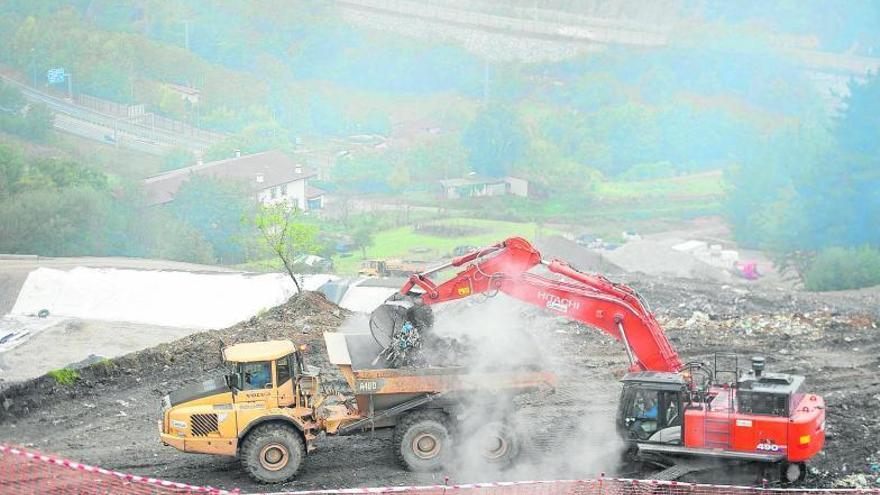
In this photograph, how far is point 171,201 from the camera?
6047 cm

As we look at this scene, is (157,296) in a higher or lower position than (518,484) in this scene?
higher

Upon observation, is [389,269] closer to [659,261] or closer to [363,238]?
[659,261]

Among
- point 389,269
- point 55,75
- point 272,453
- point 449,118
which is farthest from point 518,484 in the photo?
point 449,118

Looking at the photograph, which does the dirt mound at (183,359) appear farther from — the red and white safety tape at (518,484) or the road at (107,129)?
the road at (107,129)

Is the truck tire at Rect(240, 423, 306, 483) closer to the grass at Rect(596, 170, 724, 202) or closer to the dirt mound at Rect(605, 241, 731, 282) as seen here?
the dirt mound at Rect(605, 241, 731, 282)

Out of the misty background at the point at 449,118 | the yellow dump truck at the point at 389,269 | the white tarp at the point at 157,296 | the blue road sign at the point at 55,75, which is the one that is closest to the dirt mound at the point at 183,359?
the white tarp at the point at 157,296

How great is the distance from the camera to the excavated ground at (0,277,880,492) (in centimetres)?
1548

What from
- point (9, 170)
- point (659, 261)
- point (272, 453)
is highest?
point (9, 170)

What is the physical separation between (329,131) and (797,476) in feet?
228

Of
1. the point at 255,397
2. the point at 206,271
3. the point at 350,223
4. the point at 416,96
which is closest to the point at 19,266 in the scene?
the point at 206,271

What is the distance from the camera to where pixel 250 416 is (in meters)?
14.6

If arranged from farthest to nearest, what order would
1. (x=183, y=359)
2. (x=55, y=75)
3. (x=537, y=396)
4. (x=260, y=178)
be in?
(x=55, y=75) → (x=260, y=178) → (x=183, y=359) → (x=537, y=396)

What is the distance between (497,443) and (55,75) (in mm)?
66634

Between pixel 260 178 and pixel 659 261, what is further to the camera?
pixel 260 178
